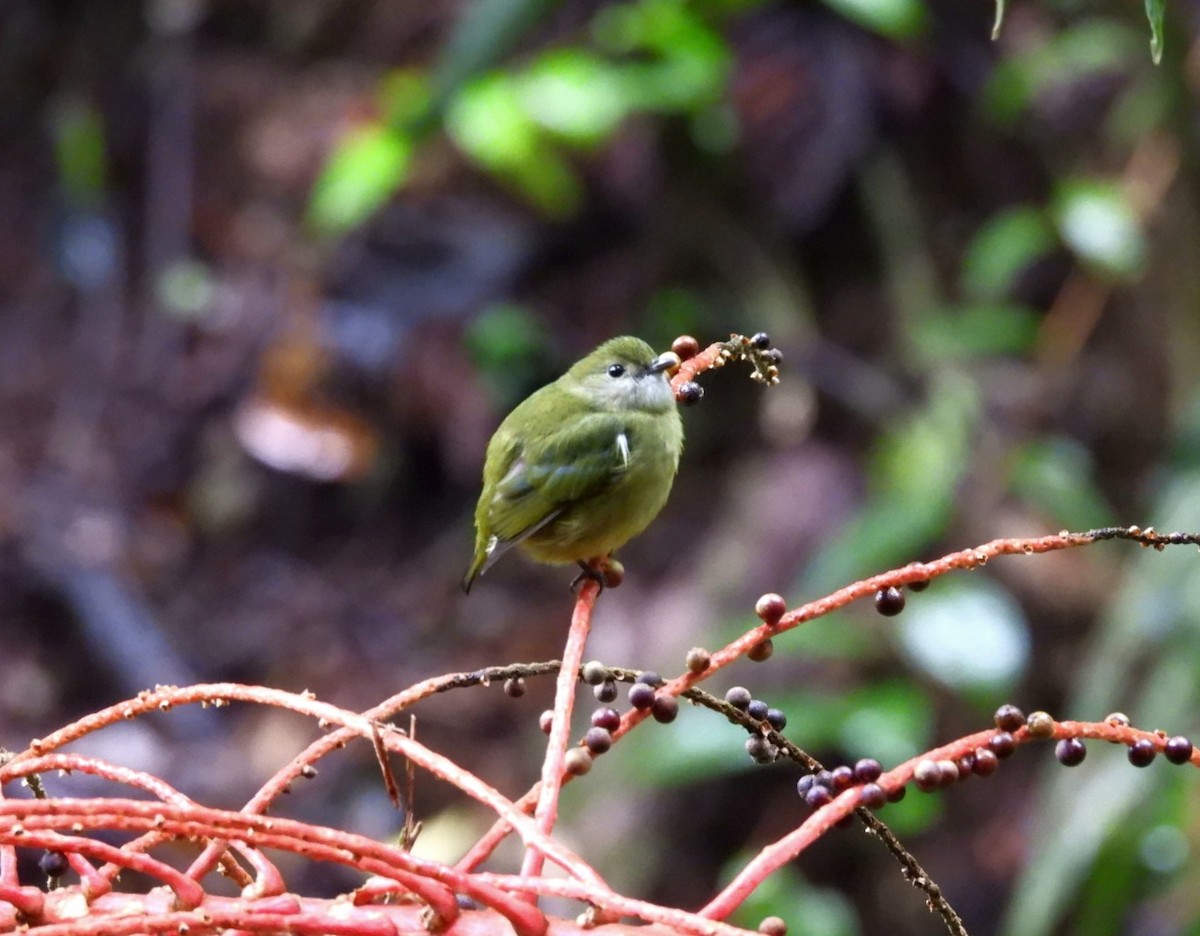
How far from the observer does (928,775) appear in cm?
141

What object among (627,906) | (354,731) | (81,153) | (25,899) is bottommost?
(25,899)

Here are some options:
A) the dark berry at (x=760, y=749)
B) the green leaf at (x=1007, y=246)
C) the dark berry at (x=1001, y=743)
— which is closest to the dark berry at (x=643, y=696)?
the dark berry at (x=760, y=749)

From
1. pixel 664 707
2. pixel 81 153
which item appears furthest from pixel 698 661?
pixel 81 153

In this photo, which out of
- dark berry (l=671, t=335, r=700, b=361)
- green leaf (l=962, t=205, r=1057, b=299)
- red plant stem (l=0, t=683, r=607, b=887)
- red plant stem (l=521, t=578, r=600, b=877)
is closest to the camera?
red plant stem (l=0, t=683, r=607, b=887)

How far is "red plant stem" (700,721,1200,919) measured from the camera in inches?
53.1

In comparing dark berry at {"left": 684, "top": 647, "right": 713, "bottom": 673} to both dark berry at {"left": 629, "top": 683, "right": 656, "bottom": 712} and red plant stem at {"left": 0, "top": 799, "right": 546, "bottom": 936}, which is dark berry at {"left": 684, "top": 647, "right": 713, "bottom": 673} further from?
red plant stem at {"left": 0, "top": 799, "right": 546, "bottom": 936}

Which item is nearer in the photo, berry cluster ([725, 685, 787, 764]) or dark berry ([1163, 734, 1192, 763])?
dark berry ([1163, 734, 1192, 763])

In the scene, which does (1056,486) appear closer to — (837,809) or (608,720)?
(608,720)

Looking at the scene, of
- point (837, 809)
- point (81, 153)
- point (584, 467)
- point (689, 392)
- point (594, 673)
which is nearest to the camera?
point (837, 809)

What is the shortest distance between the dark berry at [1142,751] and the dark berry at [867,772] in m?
0.25

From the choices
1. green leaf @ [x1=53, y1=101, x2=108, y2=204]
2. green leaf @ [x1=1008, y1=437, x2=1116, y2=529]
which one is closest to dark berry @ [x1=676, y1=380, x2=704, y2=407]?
green leaf @ [x1=1008, y1=437, x2=1116, y2=529]

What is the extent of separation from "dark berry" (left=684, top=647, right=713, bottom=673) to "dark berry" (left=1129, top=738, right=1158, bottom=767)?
41cm

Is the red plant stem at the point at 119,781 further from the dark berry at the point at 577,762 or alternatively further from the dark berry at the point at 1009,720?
the dark berry at the point at 1009,720

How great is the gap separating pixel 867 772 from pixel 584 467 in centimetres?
186
